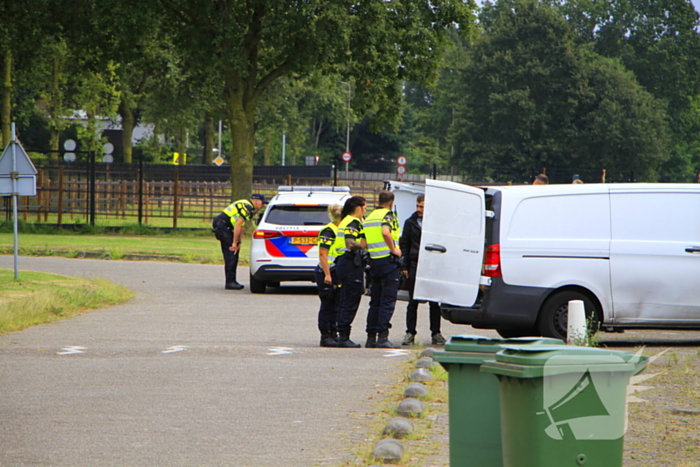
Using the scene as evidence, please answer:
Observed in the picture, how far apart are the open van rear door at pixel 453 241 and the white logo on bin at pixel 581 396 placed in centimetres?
606

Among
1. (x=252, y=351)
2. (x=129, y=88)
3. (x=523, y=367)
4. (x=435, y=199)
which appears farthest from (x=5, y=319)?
(x=129, y=88)

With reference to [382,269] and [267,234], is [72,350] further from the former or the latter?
[267,234]

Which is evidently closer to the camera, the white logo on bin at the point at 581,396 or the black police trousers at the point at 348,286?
the white logo on bin at the point at 581,396

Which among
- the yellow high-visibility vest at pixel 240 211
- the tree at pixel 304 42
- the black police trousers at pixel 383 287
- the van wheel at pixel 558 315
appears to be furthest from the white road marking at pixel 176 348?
the tree at pixel 304 42

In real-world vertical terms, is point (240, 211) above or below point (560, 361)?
above

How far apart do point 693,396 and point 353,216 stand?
13.5 ft

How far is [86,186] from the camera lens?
32.3 meters

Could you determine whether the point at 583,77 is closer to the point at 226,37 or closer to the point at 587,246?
the point at 226,37

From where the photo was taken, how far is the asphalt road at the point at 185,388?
229 inches

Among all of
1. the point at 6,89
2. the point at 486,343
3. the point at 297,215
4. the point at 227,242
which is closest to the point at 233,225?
the point at 227,242

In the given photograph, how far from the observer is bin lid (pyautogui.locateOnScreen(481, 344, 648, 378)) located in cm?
406

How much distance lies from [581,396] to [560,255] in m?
6.37

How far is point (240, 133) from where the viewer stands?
28953 mm

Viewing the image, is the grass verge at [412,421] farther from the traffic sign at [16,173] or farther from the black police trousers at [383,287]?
the traffic sign at [16,173]
